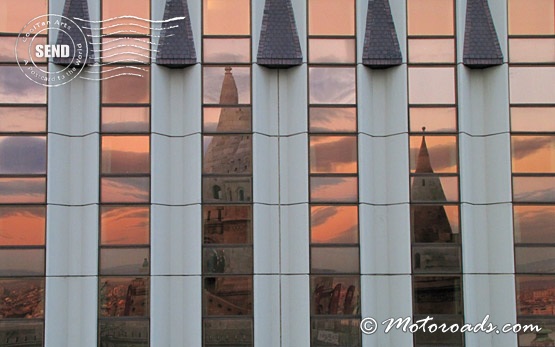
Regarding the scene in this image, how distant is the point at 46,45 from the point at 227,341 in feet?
28.9

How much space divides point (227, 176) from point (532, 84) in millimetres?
8295

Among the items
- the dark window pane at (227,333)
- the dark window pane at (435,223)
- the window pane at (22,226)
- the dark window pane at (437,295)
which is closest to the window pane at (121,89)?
the window pane at (22,226)

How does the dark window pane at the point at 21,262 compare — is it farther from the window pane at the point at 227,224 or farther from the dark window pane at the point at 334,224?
the dark window pane at the point at 334,224

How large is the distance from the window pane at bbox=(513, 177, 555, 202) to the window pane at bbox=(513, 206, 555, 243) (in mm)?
256

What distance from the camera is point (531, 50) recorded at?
20688 millimetres

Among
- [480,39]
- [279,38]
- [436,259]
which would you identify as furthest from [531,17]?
[436,259]

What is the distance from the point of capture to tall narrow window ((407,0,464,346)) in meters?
20.0

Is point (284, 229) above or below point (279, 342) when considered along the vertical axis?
above

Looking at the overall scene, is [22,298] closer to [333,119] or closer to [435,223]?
[333,119]

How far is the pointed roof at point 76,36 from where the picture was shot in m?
20.1

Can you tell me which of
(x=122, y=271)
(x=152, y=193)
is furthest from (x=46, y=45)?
(x=122, y=271)

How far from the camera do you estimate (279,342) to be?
1978 centimetres

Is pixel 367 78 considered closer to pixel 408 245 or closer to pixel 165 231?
pixel 408 245

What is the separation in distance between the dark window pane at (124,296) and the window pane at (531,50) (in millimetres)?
11177
